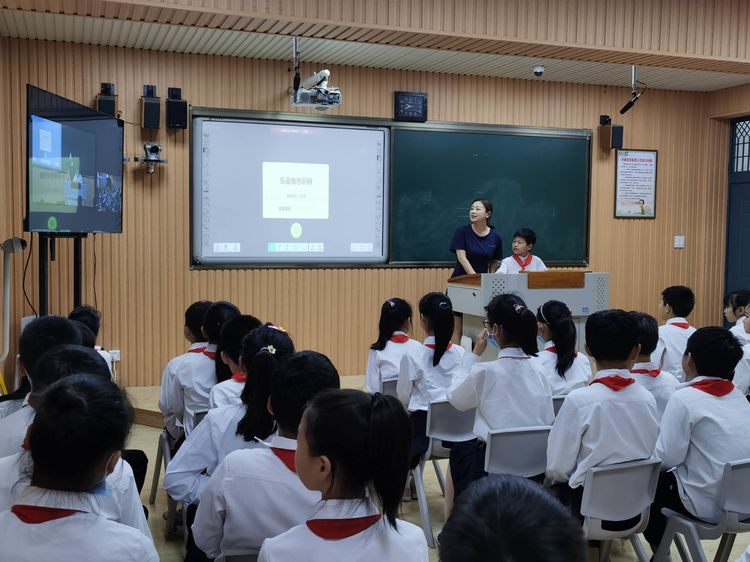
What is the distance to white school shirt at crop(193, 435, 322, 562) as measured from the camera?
178 centimetres

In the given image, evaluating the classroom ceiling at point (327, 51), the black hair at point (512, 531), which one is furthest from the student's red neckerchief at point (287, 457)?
the classroom ceiling at point (327, 51)

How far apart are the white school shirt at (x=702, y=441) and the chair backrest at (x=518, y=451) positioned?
0.43m

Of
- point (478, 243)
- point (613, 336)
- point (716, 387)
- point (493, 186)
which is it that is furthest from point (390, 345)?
point (493, 186)

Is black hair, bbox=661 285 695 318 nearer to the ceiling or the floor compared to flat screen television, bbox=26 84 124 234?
nearer to the floor

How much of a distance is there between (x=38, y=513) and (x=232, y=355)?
4.96 ft

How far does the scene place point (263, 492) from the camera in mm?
1786

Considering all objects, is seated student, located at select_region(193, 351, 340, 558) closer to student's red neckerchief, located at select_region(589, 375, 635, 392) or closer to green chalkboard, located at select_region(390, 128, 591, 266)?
student's red neckerchief, located at select_region(589, 375, 635, 392)

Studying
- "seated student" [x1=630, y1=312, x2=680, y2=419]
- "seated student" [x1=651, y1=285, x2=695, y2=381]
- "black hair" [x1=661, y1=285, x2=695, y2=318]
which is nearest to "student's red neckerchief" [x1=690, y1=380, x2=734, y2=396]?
"seated student" [x1=630, y1=312, x2=680, y2=419]

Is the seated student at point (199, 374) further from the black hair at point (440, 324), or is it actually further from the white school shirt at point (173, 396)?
the black hair at point (440, 324)

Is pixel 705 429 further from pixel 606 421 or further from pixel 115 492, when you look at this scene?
pixel 115 492

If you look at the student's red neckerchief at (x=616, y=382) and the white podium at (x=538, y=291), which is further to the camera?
the white podium at (x=538, y=291)

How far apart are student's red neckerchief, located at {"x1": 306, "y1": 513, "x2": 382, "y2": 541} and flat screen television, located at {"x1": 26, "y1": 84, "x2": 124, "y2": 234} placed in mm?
3093

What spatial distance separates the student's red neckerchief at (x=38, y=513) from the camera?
1.33m

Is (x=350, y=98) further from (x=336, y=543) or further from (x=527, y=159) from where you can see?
(x=336, y=543)
